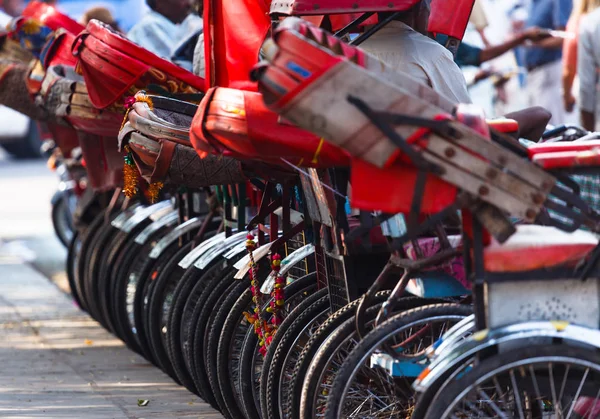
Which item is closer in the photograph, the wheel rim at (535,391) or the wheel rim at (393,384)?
the wheel rim at (535,391)

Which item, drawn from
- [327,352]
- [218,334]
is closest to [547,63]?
[218,334]

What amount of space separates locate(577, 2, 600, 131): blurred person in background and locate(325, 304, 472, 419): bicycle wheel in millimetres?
4987

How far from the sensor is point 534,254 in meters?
3.96

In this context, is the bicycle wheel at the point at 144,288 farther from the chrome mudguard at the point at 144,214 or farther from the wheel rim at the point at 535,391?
the wheel rim at the point at 535,391

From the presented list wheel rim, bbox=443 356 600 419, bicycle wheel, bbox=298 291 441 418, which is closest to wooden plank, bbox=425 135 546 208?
wheel rim, bbox=443 356 600 419

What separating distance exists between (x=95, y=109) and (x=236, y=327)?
1.82 m

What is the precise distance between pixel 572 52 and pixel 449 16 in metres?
4.03

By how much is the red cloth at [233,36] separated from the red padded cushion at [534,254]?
1332 millimetres

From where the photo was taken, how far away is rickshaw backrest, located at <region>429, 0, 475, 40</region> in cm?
601

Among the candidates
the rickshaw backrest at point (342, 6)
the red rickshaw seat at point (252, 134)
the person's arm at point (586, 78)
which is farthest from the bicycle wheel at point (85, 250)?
the red rickshaw seat at point (252, 134)

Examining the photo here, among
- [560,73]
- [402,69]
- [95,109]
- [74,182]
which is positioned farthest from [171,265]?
[560,73]

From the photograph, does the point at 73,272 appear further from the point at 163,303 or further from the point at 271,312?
the point at 271,312

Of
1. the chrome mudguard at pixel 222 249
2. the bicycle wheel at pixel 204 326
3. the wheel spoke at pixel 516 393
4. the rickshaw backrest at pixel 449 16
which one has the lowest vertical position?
the bicycle wheel at pixel 204 326

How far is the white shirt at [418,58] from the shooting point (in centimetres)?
484
